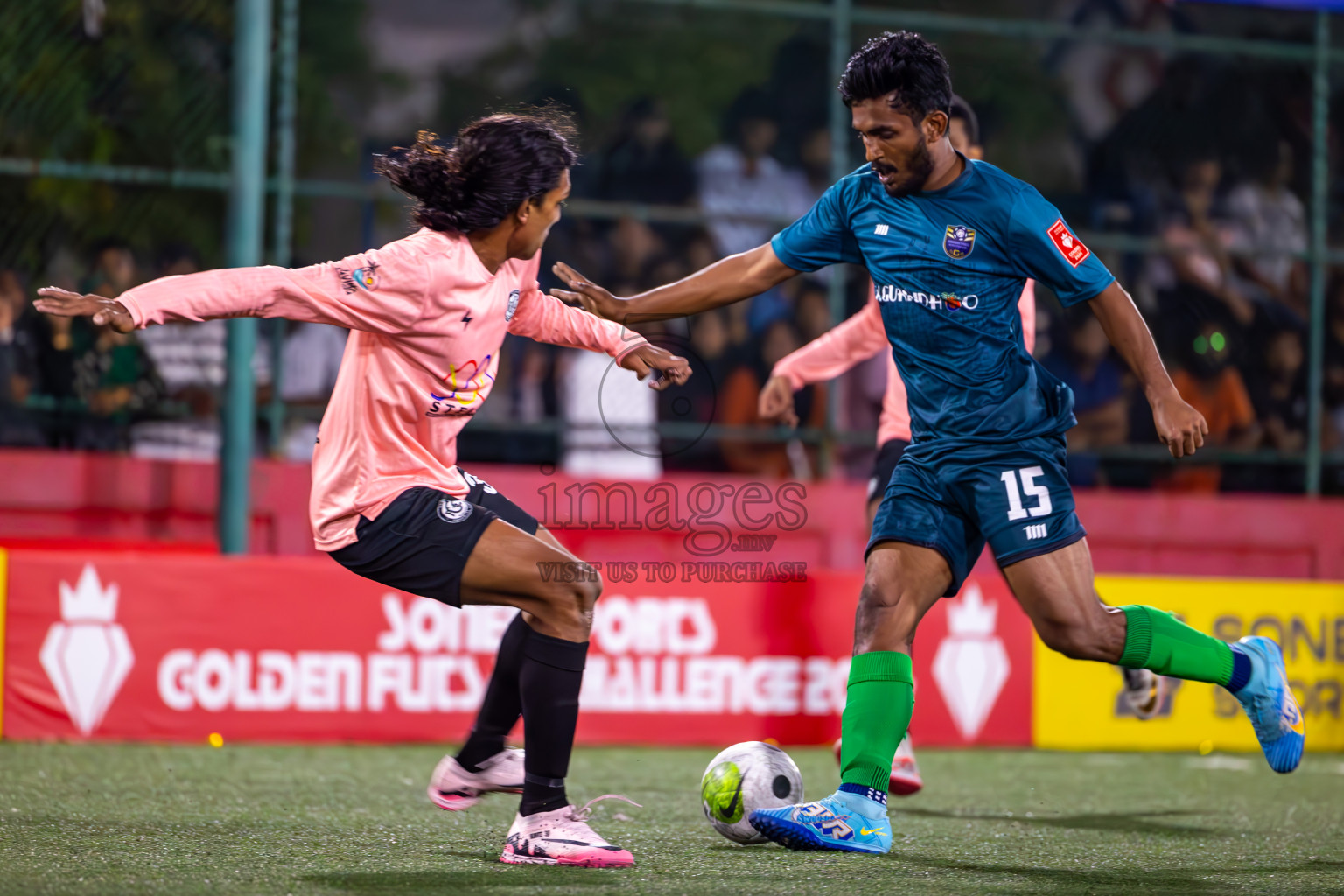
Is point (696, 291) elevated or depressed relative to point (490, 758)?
elevated

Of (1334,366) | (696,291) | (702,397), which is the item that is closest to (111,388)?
(702,397)

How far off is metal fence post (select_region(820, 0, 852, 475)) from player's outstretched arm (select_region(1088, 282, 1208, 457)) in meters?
5.51

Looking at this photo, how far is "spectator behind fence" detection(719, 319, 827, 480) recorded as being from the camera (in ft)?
33.5

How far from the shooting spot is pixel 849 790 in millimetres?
4551

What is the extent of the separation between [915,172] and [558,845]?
2.09 m

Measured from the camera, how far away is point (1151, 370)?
4.47 m

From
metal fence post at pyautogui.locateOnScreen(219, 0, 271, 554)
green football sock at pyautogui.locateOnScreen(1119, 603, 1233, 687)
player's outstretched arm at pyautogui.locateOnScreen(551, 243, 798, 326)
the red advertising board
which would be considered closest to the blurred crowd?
metal fence post at pyautogui.locateOnScreen(219, 0, 271, 554)

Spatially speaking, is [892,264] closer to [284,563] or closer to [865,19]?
[284,563]

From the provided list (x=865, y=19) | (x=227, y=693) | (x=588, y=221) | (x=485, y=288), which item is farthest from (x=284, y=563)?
(x=865, y=19)

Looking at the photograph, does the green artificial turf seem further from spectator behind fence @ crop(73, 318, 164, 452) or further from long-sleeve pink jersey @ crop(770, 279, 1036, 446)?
spectator behind fence @ crop(73, 318, 164, 452)

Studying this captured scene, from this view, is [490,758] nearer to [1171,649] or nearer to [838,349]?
[1171,649]

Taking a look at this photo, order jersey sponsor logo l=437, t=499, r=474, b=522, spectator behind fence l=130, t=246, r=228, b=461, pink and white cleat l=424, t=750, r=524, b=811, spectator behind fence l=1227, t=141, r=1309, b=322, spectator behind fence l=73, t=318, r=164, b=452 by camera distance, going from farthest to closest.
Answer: spectator behind fence l=1227, t=141, r=1309, b=322, spectator behind fence l=130, t=246, r=228, b=461, spectator behind fence l=73, t=318, r=164, b=452, pink and white cleat l=424, t=750, r=524, b=811, jersey sponsor logo l=437, t=499, r=474, b=522

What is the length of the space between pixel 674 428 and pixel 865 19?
3.09 m

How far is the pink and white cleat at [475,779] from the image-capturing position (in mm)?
4898
